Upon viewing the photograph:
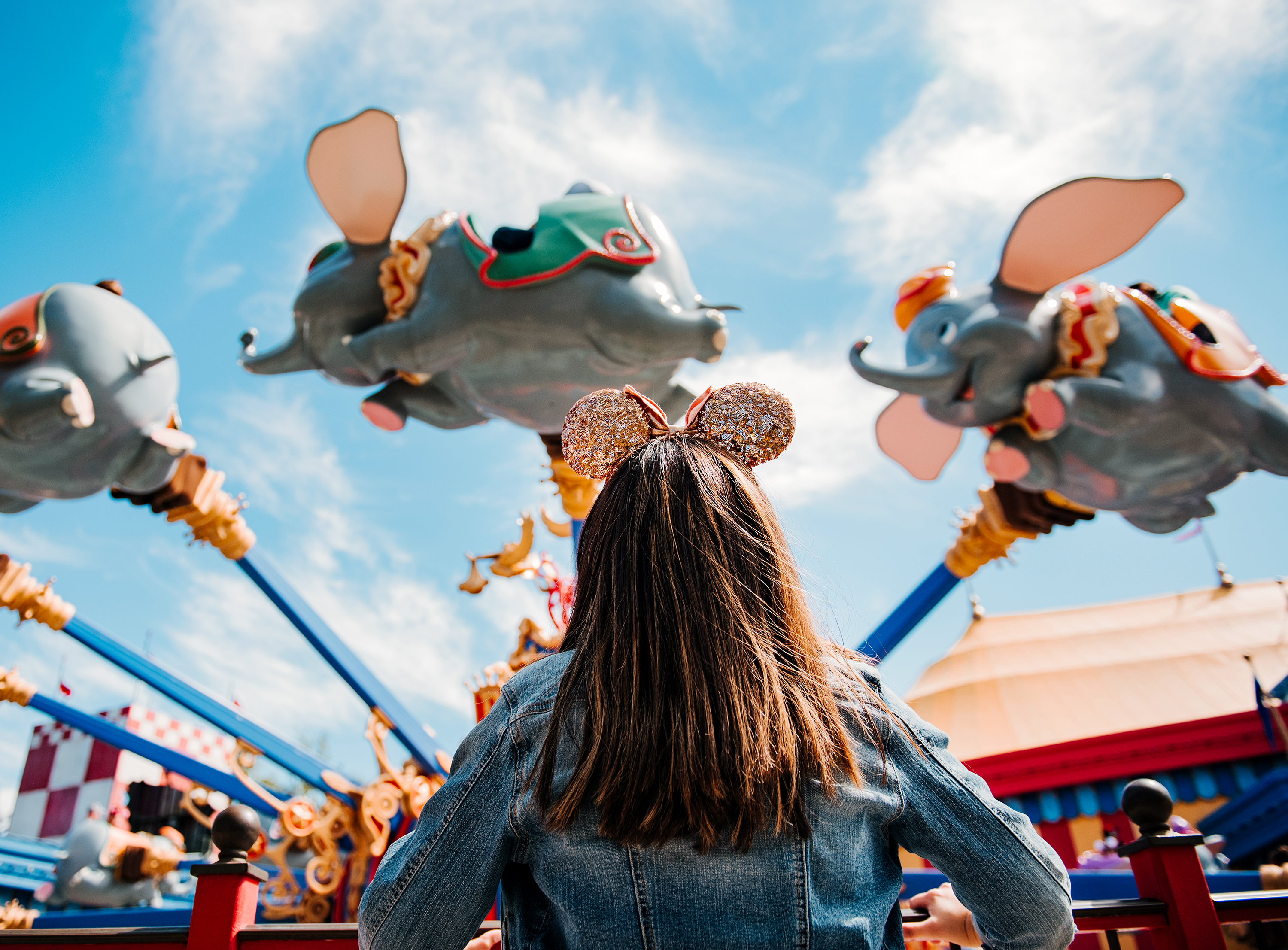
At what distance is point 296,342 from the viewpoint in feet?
11.4

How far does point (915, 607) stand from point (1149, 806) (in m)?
1.90

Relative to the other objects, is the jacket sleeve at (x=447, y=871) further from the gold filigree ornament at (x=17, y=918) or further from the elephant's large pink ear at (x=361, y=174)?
the gold filigree ornament at (x=17, y=918)

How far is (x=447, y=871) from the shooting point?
2.40 feet

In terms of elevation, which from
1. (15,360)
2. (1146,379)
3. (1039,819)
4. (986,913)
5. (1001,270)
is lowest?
(986,913)

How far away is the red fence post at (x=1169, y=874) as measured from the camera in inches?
69.5

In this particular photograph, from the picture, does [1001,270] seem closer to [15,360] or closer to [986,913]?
[986,913]

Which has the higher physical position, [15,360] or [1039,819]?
[15,360]

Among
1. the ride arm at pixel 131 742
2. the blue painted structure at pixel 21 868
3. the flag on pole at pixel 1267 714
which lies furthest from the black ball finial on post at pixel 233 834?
the flag on pole at pixel 1267 714

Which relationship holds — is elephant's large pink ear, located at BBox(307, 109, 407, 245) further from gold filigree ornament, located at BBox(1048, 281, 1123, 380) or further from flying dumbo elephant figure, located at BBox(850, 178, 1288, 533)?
gold filigree ornament, located at BBox(1048, 281, 1123, 380)

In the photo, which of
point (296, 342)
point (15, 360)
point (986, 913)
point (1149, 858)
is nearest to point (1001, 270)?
point (1149, 858)

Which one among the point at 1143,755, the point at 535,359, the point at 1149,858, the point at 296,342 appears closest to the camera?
the point at 1149,858

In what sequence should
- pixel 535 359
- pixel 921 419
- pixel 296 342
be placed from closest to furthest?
1. pixel 535 359
2. pixel 296 342
3. pixel 921 419

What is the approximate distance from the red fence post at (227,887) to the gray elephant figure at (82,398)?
7.12ft

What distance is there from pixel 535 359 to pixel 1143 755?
19.3 ft
